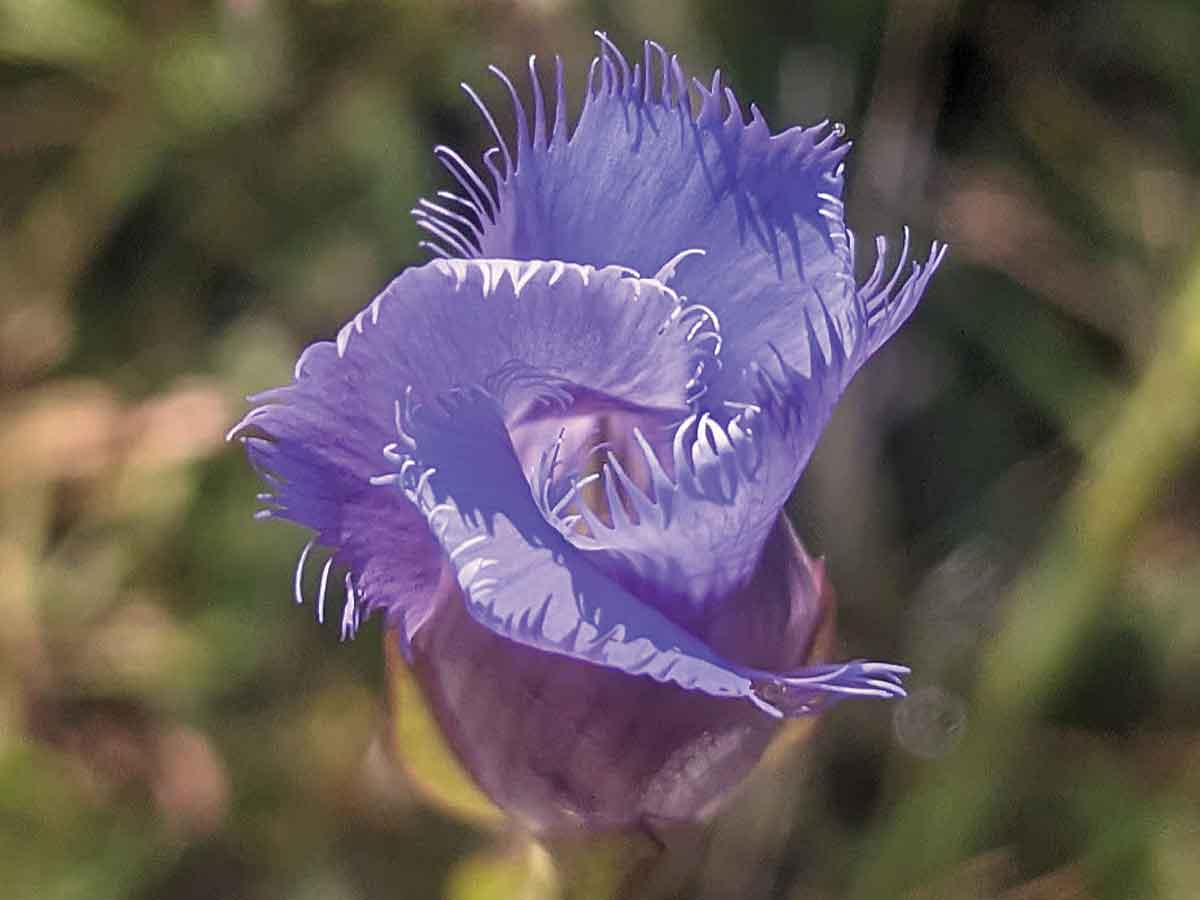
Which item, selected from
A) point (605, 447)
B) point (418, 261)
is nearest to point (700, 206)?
point (605, 447)

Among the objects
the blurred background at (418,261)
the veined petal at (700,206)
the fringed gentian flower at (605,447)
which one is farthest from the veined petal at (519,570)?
the blurred background at (418,261)

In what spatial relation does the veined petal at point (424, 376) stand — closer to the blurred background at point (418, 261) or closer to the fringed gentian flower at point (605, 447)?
the fringed gentian flower at point (605, 447)

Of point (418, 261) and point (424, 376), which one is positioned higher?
point (424, 376)

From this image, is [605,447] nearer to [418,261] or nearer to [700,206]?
[700,206]

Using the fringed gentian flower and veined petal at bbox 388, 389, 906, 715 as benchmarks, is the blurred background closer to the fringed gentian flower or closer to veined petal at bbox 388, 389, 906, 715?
the fringed gentian flower

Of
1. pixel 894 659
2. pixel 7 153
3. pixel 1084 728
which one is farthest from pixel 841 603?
pixel 7 153

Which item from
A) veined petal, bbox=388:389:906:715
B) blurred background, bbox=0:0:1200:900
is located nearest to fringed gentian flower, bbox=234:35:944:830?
veined petal, bbox=388:389:906:715

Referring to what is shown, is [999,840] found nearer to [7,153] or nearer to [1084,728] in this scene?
[1084,728]
